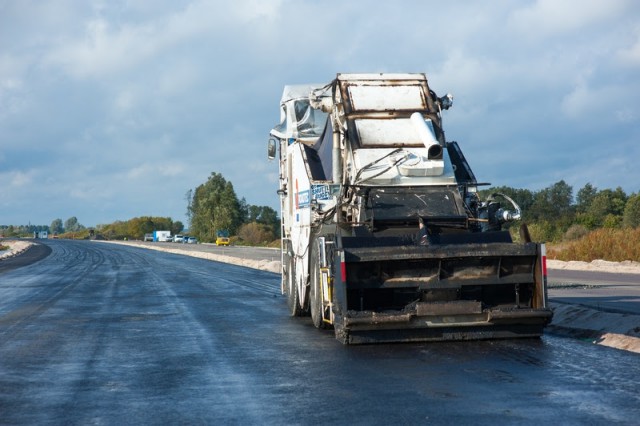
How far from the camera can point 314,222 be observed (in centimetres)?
1392

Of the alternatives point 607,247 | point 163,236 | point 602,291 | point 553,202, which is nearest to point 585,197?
point 553,202

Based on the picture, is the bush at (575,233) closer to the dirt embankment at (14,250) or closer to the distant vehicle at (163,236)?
the dirt embankment at (14,250)

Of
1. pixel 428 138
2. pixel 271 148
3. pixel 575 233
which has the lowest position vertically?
pixel 575 233

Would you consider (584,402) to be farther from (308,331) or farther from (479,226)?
(308,331)

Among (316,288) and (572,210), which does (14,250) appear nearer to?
(572,210)

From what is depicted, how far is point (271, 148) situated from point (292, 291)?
10.9 feet

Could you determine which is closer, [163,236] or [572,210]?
[572,210]

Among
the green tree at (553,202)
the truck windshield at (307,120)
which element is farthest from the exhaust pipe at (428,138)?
the green tree at (553,202)

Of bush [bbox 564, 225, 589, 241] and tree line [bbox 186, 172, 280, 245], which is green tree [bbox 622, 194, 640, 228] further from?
tree line [bbox 186, 172, 280, 245]

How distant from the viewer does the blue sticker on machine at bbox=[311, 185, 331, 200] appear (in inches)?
530

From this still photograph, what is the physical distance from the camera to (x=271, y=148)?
59.7 feet

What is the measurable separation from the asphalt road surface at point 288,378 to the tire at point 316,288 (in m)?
0.25

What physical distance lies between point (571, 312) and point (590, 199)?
74335 mm

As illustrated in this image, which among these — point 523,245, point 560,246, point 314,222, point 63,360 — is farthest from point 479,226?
point 560,246
